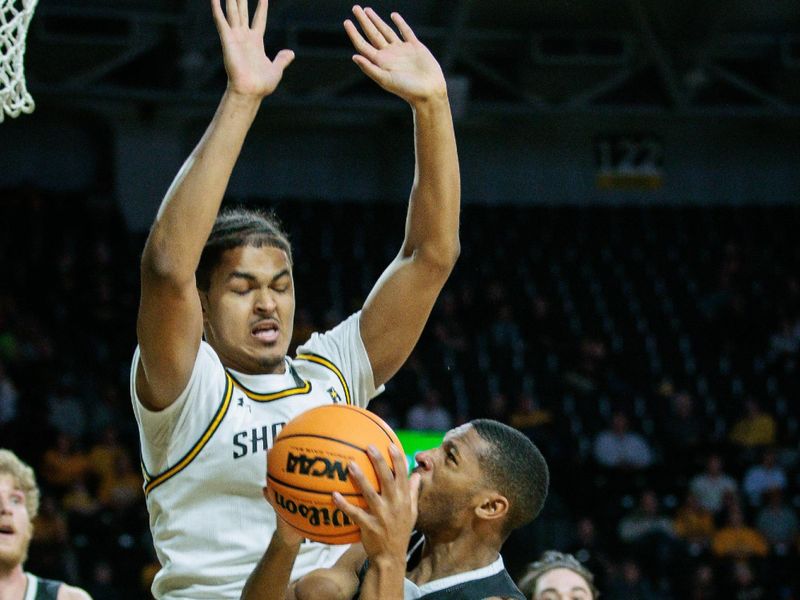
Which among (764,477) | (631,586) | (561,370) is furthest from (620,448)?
(631,586)

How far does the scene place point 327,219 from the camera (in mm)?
15008

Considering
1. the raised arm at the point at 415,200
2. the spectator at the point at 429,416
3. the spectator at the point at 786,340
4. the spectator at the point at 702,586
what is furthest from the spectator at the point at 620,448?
the raised arm at the point at 415,200

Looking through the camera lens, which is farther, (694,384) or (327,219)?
(327,219)

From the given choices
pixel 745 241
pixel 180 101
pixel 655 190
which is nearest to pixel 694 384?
pixel 745 241

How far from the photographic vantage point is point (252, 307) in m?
3.19

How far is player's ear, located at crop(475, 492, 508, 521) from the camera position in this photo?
3.15 meters

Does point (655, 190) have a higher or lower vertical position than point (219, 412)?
higher

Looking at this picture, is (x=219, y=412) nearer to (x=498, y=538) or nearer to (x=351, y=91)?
(x=498, y=538)

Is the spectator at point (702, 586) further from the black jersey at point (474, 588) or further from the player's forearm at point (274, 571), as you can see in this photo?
the player's forearm at point (274, 571)

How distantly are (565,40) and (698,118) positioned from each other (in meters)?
1.85

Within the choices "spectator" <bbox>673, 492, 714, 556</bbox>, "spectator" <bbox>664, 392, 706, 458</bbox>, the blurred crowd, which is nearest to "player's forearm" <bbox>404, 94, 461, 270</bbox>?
the blurred crowd

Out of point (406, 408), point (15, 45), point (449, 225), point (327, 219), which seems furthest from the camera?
point (327, 219)

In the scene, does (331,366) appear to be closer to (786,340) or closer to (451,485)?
(451,485)

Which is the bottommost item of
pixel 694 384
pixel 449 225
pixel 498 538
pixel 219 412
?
pixel 498 538
